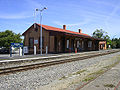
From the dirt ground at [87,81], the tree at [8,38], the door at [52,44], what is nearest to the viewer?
the dirt ground at [87,81]

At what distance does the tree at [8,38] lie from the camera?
29883 mm

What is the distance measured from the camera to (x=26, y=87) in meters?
5.63

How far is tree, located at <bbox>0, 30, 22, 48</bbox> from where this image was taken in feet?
98.0

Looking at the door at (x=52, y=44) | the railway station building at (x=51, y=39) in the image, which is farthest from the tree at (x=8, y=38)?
the door at (x=52, y=44)

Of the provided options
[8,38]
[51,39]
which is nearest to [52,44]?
[51,39]

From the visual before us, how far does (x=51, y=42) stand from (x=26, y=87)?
21525mm

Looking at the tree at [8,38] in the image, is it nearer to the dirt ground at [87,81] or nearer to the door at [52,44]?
the door at [52,44]

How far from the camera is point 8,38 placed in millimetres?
30156

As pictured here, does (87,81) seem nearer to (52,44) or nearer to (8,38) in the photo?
(52,44)

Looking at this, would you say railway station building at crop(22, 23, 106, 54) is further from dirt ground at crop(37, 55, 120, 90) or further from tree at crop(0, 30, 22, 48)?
dirt ground at crop(37, 55, 120, 90)

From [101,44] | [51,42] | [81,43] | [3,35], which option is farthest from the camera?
[101,44]

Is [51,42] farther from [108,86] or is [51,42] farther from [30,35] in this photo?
[108,86]

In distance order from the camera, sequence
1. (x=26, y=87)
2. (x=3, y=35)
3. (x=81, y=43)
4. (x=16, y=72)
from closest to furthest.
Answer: (x=26, y=87) < (x=16, y=72) < (x=3, y=35) < (x=81, y=43)

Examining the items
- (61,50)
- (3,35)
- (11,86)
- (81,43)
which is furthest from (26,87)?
(81,43)
